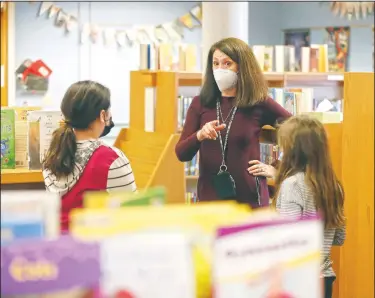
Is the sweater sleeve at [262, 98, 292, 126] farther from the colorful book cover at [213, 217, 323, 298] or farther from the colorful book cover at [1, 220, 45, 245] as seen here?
the colorful book cover at [1, 220, 45, 245]

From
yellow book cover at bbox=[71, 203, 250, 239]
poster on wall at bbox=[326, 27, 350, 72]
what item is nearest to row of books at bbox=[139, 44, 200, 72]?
poster on wall at bbox=[326, 27, 350, 72]

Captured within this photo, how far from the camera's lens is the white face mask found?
128 inches

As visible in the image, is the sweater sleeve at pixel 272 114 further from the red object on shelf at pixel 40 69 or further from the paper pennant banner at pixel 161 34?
the paper pennant banner at pixel 161 34

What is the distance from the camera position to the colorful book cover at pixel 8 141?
393 cm

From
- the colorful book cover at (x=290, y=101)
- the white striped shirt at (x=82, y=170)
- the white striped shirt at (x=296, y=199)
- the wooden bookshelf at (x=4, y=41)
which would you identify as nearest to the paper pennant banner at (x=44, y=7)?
the wooden bookshelf at (x=4, y=41)

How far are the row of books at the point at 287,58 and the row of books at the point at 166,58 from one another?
21.7 inches

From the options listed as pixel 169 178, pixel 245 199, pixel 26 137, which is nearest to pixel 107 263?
pixel 245 199

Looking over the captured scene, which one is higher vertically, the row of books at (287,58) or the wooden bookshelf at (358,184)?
the row of books at (287,58)

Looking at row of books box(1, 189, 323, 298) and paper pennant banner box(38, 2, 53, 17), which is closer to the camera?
row of books box(1, 189, 323, 298)

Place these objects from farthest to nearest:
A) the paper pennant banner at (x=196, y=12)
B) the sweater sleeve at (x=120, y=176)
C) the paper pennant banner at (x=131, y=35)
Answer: the paper pennant banner at (x=196, y=12) → the paper pennant banner at (x=131, y=35) → the sweater sleeve at (x=120, y=176)

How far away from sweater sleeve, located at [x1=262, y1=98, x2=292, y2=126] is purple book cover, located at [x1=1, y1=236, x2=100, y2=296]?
2269mm

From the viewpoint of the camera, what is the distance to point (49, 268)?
1071 millimetres

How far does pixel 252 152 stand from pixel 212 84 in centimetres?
35

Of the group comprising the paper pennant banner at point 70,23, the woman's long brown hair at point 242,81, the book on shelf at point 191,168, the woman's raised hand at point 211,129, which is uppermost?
the paper pennant banner at point 70,23
